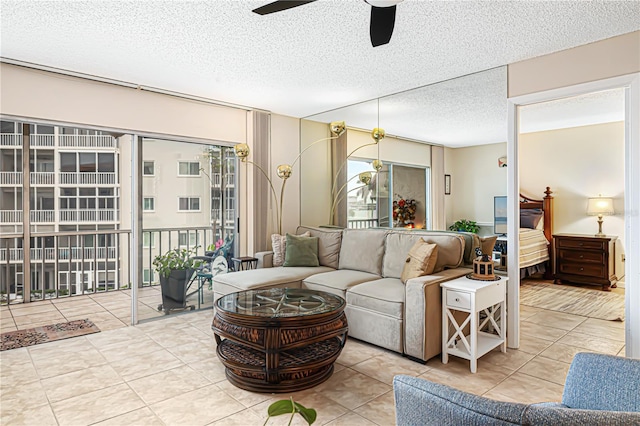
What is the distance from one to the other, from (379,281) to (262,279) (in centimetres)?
123

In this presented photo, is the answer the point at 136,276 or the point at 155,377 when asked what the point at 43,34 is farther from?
the point at 155,377

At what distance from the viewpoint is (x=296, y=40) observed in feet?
9.84

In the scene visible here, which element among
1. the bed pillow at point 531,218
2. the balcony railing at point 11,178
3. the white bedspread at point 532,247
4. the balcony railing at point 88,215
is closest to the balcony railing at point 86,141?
the balcony railing at point 11,178

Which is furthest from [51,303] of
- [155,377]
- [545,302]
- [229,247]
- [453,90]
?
Result: [545,302]

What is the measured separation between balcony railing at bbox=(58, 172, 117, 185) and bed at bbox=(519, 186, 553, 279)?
20.5ft

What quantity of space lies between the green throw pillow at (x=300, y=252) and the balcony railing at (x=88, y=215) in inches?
124

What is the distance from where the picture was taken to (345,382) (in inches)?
107

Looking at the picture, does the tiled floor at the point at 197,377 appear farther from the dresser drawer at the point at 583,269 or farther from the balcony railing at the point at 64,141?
the balcony railing at the point at 64,141

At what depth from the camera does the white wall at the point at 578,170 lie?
18.8ft

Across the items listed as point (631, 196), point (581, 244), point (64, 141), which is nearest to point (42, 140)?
point (64, 141)

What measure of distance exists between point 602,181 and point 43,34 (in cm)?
726

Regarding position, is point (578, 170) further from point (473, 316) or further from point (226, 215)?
point (226, 215)

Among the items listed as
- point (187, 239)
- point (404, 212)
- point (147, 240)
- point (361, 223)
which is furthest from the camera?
point (361, 223)

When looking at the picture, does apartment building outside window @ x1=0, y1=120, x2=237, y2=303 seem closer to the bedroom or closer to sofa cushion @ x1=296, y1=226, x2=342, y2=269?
sofa cushion @ x1=296, y1=226, x2=342, y2=269
